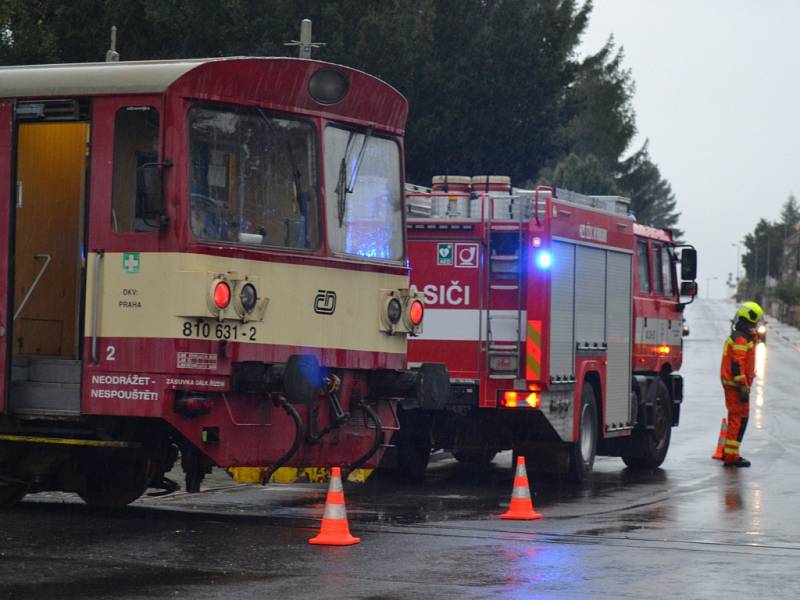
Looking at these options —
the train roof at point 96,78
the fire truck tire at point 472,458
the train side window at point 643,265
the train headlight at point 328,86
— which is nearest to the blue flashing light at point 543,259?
the train side window at point 643,265

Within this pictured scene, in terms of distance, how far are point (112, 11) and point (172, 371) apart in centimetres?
2004

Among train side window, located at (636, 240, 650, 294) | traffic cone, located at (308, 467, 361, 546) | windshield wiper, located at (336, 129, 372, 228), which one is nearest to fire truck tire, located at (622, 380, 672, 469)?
train side window, located at (636, 240, 650, 294)

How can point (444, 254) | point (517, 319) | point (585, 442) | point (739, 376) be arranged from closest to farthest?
point (517, 319) → point (444, 254) → point (585, 442) → point (739, 376)

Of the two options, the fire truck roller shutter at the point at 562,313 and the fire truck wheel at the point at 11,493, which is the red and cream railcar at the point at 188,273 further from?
the fire truck roller shutter at the point at 562,313

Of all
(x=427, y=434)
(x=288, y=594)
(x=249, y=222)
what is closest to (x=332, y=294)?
(x=249, y=222)

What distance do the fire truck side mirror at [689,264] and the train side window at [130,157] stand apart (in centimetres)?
1055

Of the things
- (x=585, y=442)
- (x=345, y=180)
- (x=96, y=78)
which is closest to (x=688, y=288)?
(x=585, y=442)

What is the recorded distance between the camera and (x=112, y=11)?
30422mm

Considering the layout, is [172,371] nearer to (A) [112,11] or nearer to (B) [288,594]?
(B) [288,594]

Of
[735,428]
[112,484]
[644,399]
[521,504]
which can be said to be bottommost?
[521,504]

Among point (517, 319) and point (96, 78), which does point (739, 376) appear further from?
point (96, 78)

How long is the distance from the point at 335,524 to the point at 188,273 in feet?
6.50

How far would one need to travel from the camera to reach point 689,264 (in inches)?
826

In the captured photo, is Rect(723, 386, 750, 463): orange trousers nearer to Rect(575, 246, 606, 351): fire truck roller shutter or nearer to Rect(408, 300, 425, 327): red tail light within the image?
Rect(575, 246, 606, 351): fire truck roller shutter
